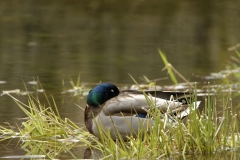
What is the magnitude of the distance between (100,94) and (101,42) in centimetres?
678

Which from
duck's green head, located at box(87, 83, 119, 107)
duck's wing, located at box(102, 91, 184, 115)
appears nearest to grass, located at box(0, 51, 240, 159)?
duck's wing, located at box(102, 91, 184, 115)

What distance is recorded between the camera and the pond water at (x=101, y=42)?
9625 mm

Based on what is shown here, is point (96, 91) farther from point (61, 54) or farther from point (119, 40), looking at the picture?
point (119, 40)

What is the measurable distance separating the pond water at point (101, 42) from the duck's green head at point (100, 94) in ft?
1.34

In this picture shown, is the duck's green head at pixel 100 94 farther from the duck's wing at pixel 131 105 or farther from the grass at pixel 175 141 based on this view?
the grass at pixel 175 141

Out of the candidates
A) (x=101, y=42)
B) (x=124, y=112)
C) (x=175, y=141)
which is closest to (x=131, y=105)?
(x=124, y=112)

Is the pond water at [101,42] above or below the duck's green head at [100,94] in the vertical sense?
below

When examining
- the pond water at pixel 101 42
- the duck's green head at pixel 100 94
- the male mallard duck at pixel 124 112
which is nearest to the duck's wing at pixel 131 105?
the male mallard duck at pixel 124 112

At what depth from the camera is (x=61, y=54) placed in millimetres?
11922

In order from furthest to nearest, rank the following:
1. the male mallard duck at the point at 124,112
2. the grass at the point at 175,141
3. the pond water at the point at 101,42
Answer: the pond water at the point at 101,42
the male mallard duck at the point at 124,112
the grass at the point at 175,141

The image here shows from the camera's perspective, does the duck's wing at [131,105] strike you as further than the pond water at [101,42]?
No

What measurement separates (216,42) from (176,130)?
8011mm

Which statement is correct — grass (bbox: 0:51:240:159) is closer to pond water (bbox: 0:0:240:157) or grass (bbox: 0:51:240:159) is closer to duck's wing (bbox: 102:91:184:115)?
duck's wing (bbox: 102:91:184:115)

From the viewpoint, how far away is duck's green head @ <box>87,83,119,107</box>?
254 inches
